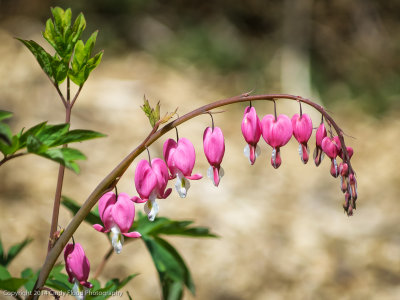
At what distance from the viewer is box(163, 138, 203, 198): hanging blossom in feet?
4.14

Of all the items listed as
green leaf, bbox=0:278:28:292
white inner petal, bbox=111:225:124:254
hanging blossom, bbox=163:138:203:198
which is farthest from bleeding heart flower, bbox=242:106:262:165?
A: green leaf, bbox=0:278:28:292

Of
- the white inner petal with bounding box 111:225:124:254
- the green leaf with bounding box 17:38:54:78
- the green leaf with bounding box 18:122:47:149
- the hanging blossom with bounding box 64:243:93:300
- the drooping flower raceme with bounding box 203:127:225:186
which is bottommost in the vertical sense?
the hanging blossom with bounding box 64:243:93:300

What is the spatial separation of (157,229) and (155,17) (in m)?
5.35

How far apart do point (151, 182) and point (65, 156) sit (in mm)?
225

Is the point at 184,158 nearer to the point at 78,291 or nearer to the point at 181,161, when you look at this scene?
the point at 181,161

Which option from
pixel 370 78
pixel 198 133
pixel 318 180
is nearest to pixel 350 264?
pixel 318 180

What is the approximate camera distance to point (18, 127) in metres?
4.57

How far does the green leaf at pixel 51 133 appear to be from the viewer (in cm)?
111

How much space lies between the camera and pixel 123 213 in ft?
4.05

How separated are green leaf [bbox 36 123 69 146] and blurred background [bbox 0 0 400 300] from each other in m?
2.51

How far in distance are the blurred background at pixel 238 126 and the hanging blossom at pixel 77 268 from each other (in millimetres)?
2258

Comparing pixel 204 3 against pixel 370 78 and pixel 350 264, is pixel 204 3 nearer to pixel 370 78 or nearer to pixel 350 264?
pixel 370 78

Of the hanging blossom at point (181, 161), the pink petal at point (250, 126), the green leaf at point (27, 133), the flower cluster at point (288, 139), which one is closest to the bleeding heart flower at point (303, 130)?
the flower cluster at point (288, 139)

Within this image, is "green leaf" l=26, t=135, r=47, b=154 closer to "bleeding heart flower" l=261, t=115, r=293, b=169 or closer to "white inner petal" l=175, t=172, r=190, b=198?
"white inner petal" l=175, t=172, r=190, b=198
